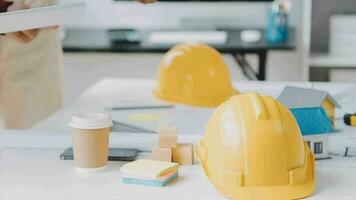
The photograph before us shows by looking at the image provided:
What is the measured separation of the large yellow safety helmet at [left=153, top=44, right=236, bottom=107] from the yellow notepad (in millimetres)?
485

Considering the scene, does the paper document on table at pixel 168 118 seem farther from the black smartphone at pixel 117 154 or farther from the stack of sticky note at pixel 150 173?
the stack of sticky note at pixel 150 173

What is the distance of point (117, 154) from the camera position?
1164 millimetres

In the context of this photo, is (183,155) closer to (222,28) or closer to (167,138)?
(167,138)

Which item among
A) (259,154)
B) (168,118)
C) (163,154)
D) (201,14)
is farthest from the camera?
(201,14)

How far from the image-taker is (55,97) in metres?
1.67

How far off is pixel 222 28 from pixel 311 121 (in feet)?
4.70

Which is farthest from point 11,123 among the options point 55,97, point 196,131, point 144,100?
point 196,131

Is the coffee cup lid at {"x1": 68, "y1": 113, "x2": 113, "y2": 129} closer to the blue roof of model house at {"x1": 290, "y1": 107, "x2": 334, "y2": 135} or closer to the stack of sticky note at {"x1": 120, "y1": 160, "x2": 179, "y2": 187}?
the stack of sticky note at {"x1": 120, "y1": 160, "x2": 179, "y2": 187}

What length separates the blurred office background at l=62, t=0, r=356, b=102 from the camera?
5.78ft

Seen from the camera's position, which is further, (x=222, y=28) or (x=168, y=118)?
(x=222, y=28)

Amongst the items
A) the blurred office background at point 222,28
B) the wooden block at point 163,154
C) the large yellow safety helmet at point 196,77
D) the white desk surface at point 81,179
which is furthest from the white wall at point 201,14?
the wooden block at point 163,154

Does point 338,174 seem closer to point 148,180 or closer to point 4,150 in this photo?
point 148,180

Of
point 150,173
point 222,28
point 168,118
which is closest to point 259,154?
point 150,173

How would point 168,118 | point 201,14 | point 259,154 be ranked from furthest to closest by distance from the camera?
1. point 201,14
2. point 168,118
3. point 259,154
